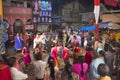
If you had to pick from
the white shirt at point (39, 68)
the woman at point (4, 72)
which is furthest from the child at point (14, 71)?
the white shirt at point (39, 68)

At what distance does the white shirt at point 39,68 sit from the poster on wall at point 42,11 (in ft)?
94.7

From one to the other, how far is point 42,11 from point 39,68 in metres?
30.2

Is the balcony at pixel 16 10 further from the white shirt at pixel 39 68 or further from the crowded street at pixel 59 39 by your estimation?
the white shirt at pixel 39 68

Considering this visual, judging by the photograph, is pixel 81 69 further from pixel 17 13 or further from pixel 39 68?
pixel 17 13

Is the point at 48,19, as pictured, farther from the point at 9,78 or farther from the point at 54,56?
the point at 9,78

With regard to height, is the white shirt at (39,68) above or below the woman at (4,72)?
below

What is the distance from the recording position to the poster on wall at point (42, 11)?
3588 centimetres

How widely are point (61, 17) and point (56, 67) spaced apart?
31260 mm

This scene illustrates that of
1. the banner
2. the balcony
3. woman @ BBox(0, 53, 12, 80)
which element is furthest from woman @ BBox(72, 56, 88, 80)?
the balcony

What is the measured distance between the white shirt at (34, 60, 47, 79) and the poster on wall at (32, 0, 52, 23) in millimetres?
28872

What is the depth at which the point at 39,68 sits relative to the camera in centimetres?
720

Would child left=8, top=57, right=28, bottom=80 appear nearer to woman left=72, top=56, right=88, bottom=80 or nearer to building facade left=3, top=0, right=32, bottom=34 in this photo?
woman left=72, top=56, right=88, bottom=80

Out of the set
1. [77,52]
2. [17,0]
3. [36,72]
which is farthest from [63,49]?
[17,0]

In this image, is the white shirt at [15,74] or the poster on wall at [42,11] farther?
the poster on wall at [42,11]
